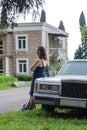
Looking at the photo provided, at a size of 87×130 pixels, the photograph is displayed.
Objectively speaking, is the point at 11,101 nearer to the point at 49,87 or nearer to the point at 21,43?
the point at 49,87

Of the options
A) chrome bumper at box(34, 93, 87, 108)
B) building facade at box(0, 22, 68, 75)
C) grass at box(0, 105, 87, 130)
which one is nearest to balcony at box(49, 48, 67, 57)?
building facade at box(0, 22, 68, 75)

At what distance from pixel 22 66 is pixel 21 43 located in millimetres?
2981

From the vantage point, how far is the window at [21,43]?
58.2 metres

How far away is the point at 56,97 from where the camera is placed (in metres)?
11.1

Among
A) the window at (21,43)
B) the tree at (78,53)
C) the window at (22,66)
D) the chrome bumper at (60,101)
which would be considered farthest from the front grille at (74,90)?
the tree at (78,53)

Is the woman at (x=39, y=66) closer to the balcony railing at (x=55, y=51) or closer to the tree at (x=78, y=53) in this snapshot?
the balcony railing at (x=55, y=51)

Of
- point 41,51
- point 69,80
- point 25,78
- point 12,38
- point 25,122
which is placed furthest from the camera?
point 12,38

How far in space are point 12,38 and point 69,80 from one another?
1881 inches

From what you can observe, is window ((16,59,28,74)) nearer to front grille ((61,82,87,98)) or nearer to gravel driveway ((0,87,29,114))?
gravel driveway ((0,87,29,114))

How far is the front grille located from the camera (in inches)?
429

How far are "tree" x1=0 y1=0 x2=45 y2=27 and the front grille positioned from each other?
202cm

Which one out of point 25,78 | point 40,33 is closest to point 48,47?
point 40,33

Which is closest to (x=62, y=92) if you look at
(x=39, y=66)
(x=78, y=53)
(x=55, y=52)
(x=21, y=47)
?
(x=39, y=66)

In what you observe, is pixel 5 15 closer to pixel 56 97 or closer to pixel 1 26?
pixel 1 26
